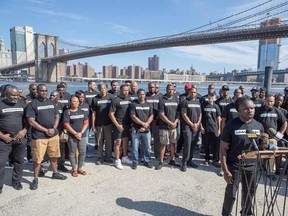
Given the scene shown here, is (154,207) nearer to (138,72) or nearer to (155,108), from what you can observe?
(155,108)

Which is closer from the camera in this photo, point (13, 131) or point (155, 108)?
point (13, 131)

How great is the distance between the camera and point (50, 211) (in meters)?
3.04

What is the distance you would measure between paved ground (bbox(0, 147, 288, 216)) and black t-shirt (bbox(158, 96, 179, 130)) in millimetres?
901

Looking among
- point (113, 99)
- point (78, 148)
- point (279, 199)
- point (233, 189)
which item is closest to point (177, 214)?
point (233, 189)

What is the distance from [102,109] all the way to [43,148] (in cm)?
142

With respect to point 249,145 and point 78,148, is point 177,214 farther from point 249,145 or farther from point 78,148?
point 78,148

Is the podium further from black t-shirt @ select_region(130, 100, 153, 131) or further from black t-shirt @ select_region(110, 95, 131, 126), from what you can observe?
black t-shirt @ select_region(110, 95, 131, 126)

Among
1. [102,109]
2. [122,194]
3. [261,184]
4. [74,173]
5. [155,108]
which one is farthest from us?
[155,108]

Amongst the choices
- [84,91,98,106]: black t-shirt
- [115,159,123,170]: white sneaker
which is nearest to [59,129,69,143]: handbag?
[115,159,123,170]: white sneaker

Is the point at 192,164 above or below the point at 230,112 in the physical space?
below

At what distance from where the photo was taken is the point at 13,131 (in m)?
3.61

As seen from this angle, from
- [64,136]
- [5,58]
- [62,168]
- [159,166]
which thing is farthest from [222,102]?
[5,58]

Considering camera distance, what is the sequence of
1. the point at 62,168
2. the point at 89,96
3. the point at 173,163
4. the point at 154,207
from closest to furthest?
1. the point at 154,207
2. the point at 62,168
3. the point at 173,163
4. the point at 89,96

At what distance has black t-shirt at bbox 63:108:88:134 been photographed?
13.9ft
